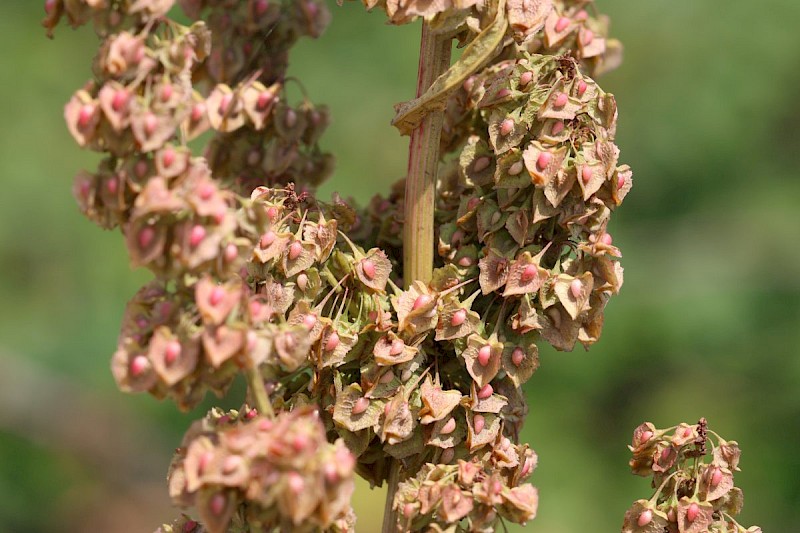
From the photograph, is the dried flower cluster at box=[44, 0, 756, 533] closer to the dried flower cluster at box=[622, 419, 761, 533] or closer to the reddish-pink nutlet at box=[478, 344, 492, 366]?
the reddish-pink nutlet at box=[478, 344, 492, 366]

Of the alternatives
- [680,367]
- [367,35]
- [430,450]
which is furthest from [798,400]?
[430,450]

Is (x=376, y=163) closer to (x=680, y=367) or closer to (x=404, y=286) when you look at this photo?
(x=680, y=367)

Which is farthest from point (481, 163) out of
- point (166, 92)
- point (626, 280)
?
point (626, 280)

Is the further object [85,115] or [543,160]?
[543,160]

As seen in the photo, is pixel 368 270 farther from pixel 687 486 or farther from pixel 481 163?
pixel 687 486

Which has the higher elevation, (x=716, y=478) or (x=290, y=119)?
(x=290, y=119)

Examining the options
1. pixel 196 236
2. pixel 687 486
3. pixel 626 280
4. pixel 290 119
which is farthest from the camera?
pixel 626 280
